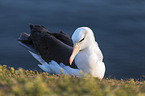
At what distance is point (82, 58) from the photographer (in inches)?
378

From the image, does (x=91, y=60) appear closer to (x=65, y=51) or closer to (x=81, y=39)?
(x=81, y=39)

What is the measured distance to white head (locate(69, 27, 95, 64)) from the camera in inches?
341

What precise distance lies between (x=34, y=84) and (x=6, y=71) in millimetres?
5225

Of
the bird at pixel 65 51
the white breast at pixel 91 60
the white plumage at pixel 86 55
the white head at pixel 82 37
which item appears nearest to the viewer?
the white head at pixel 82 37

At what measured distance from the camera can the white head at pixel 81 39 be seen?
28.4 feet

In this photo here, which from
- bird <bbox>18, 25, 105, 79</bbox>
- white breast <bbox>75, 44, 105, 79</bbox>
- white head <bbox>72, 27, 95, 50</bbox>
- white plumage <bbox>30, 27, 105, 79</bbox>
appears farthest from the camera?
white breast <bbox>75, 44, 105, 79</bbox>

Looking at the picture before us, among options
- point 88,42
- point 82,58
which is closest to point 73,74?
point 82,58

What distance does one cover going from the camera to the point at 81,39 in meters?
8.78

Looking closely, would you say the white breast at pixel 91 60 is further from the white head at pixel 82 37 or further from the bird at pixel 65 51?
the white head at pixel 82 37

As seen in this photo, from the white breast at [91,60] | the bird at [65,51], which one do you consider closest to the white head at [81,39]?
the bird at [65,51]

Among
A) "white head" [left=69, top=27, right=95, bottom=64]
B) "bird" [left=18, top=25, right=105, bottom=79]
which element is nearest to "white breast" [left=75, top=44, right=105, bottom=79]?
"bird" [left=18, top=25, right=105, bottom=79]

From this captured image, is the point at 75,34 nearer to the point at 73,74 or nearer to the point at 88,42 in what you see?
the point at 88,42

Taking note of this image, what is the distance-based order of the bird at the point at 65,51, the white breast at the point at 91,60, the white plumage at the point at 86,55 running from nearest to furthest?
the white plumage at the point at 86,55, the bird at the point at 65,51, the white breast at the point at 91,60

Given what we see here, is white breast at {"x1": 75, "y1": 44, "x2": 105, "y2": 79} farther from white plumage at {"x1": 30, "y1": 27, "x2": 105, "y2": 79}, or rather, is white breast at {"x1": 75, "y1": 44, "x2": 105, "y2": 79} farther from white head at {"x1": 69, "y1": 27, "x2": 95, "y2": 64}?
white head at {"x1": 69, "y1": 27, "x2": 95, "y2": 64}
